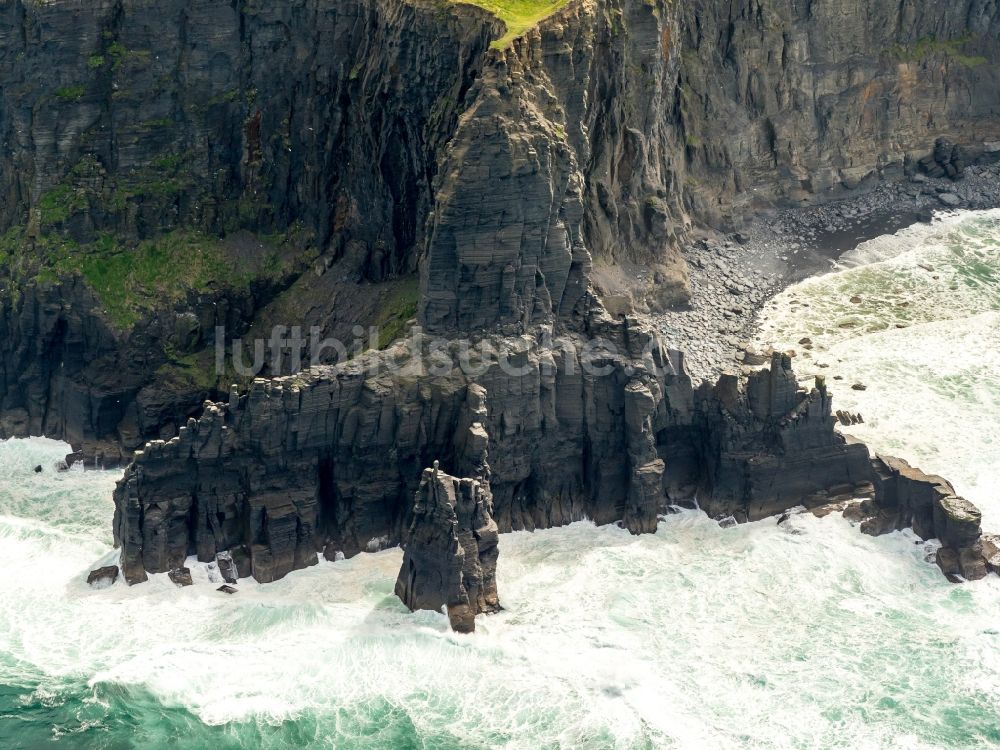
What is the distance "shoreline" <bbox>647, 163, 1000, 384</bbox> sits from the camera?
87812 millimetres

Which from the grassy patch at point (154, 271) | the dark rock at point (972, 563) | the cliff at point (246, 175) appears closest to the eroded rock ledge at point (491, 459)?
the dark rock at point (972, 563)

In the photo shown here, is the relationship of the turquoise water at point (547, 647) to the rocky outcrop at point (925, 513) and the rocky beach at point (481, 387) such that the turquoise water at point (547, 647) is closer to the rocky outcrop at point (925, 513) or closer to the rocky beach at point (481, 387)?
the rocky beach at point (481, 387)

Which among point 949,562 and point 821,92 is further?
point 821,92

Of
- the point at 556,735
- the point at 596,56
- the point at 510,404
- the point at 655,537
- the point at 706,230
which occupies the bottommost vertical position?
the point at 556,735

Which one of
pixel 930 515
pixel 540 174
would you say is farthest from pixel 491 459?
pixel 930 515

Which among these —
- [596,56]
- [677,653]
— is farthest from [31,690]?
[596,56]

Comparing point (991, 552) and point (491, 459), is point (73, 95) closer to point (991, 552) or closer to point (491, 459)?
point (491, 459)

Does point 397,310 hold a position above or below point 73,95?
below

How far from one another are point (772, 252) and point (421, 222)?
2399cm

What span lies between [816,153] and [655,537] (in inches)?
1353

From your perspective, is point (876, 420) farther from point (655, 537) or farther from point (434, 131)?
point (434, 131)

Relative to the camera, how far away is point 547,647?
238 feet

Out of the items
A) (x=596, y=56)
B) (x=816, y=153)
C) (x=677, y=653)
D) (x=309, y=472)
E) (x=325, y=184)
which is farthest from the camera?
(x=816, y=153)

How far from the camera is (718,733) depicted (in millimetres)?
67375
